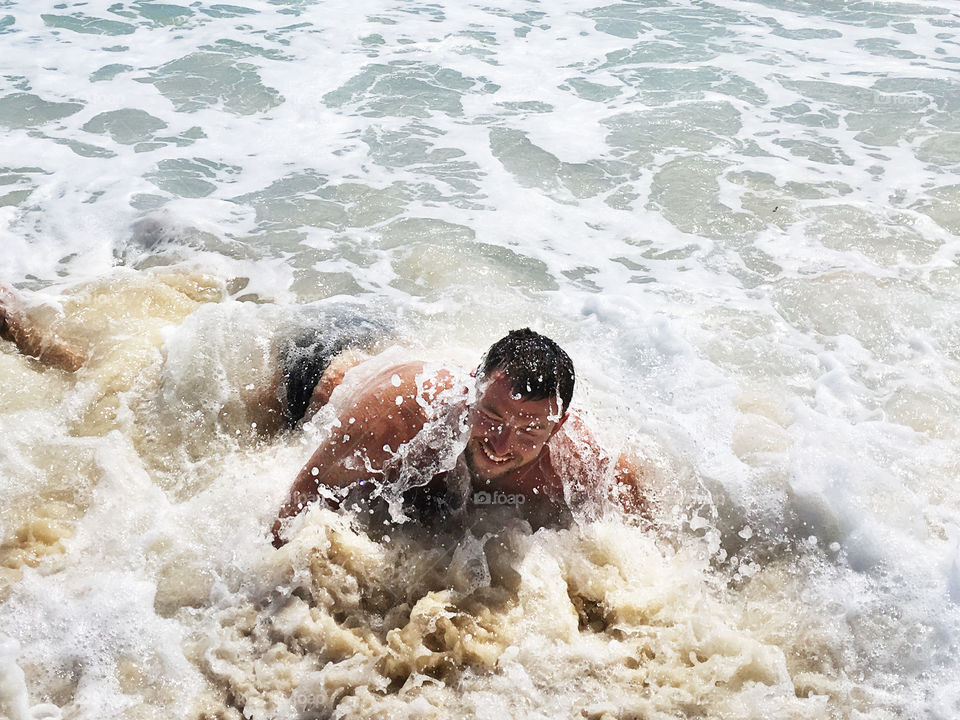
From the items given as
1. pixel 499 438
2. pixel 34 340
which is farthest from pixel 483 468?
pixel 34 340

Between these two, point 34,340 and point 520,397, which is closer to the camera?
point 520,397

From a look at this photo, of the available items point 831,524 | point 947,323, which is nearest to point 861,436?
point 831,524

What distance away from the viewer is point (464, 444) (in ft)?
11.7

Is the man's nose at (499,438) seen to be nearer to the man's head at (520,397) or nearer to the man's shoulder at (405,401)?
the man's head at (520,397)

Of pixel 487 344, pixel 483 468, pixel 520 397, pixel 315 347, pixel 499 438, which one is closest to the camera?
pixel 520 397

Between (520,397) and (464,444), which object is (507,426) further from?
(464,444)

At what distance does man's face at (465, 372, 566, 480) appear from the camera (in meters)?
3.31

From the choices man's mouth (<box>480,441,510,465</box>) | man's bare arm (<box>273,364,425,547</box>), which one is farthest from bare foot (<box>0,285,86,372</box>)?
man's mouth (<box>480,441,510,465</box>)

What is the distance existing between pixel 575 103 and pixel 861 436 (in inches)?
241

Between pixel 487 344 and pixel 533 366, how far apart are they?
2097 millimetres

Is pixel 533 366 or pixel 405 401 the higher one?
pixel 533 366

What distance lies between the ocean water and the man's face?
45 cm

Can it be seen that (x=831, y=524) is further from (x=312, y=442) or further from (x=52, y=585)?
(x=52, y=585)

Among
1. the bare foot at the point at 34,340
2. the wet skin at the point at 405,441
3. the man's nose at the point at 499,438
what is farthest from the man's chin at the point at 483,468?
the bare foot at the point at 34,340
